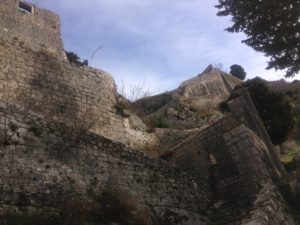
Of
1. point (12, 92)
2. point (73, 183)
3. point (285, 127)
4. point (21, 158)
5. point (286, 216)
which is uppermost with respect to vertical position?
point (12, 92)

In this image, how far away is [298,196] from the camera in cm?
1015

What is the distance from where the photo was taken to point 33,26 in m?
21.9

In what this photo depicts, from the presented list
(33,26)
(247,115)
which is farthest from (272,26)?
(33,26)

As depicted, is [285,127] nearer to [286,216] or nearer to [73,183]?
[286,216]

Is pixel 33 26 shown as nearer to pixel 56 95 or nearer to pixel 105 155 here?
pixel 56 95

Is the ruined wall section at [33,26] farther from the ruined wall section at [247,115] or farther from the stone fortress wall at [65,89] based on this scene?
the ruined wall section at [247,115]

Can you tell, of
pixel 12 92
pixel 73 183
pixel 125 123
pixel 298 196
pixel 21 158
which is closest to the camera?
pixel 21 158

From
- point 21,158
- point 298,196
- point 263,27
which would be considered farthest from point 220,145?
point 21,158

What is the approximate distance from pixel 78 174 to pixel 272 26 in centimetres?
A: 798

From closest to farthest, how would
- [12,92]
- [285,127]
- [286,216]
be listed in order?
[286,216] → [12,92] → [285,127]

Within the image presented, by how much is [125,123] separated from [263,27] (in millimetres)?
6395

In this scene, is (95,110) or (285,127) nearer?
(95,110)

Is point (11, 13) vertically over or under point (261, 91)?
over

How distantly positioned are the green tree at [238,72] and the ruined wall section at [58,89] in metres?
40.2
